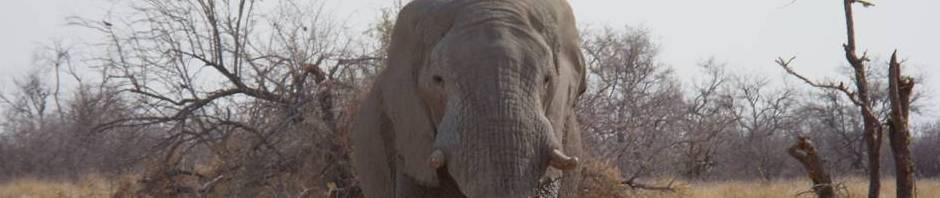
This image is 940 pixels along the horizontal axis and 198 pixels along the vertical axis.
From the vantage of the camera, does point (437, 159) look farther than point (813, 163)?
No

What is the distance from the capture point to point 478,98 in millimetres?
4258

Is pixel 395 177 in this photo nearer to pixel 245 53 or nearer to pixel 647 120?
pixel 245 53

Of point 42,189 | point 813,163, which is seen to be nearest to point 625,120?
point 813,163

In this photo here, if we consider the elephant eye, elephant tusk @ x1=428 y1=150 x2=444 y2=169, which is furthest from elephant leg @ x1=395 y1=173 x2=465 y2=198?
elephant tusk @ x1=428 y1=150 x2=444 y2=169

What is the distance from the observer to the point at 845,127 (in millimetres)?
31703

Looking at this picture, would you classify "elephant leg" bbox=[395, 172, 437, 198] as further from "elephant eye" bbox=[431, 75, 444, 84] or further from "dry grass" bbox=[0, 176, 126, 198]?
"dry grass" bbox=[0, 176, 126, 198]

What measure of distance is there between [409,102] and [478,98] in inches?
31.6

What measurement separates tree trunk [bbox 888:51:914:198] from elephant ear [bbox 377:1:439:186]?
277 cm

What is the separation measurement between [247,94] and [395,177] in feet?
12.7

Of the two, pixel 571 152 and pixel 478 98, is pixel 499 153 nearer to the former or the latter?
pixel 478 98

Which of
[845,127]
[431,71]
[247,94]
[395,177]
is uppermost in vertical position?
[845,127]

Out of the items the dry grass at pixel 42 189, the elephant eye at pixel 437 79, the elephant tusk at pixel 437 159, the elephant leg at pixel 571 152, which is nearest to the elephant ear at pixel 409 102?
the elephant eye at pixel 437 79

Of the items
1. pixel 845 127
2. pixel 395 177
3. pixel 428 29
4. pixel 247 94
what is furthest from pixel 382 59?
pixel 845 127

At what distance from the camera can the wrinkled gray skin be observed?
162 inches
